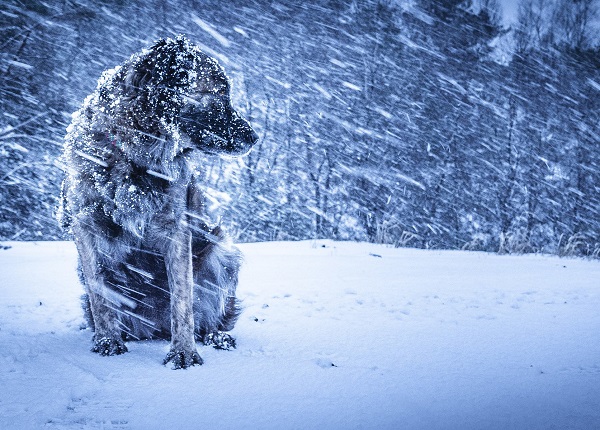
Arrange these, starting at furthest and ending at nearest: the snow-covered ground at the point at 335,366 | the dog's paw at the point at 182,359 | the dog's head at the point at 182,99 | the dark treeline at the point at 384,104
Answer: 1. the dark treeline at the point at 384,104
2. the dog's head at the point at 182,99
3. the dog's paw at the point at 182,359
4. the snow-covered ground at the point at 335,366

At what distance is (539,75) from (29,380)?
15.2 metres

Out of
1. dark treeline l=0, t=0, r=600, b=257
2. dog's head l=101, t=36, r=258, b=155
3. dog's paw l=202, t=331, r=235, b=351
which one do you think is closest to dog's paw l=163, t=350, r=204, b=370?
dog's paw l=202, t=331, r=235, b=351

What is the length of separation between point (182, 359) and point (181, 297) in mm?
291

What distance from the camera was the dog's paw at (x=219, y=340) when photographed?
2319 mm

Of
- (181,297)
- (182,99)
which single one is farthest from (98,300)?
(182,99)

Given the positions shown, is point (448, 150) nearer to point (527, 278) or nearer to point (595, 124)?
point (595, 124)

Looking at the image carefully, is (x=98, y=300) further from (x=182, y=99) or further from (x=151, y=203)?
(x=182, y=99)

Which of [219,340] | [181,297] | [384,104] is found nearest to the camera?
[181,297]

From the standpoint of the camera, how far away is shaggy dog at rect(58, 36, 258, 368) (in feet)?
6.79

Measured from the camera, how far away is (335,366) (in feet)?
6.41

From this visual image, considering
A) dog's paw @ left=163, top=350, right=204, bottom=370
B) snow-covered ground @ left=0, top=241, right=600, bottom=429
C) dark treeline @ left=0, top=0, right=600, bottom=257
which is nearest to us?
snow-covered ground @ left=0, top=241, right=600, bottom=429

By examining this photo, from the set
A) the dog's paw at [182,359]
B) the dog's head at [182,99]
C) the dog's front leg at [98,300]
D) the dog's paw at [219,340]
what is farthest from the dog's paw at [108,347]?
the dog's head at [182,99]

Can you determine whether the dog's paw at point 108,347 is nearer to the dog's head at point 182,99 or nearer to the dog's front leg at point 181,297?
the dog's front leg at point 181,297

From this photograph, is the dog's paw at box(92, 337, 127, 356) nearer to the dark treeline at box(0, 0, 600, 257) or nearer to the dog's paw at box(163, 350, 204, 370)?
the dog's paw at box(163, 350, 204, 370)
